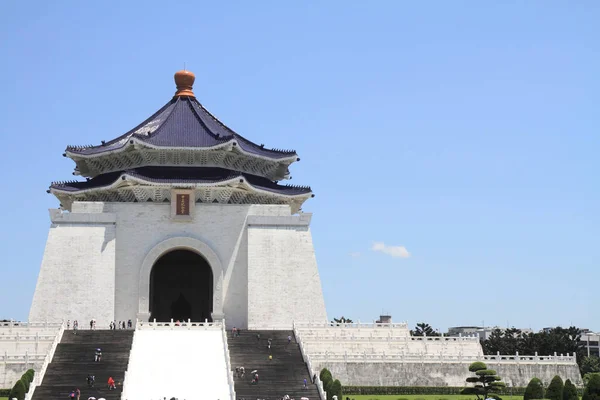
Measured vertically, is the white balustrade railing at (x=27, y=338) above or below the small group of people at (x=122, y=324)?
below

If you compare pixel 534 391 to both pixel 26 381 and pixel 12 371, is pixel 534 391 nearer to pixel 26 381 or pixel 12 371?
pixel 26 381

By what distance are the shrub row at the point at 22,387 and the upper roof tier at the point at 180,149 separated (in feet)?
47.8

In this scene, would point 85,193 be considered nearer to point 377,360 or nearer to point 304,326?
point 304,326

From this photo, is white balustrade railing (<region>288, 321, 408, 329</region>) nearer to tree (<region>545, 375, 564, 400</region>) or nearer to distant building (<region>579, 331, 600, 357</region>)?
tree (<region>545, 375, 564, 400</region>)

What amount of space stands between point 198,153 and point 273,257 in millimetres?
5926

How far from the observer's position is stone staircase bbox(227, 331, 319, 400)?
29.7m

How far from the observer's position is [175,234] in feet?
135

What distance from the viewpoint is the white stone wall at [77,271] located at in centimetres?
A: 3894

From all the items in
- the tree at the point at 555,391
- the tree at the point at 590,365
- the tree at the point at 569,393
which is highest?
the tree at the point at 590,365

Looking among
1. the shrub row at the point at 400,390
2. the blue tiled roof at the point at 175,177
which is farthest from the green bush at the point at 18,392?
the blue tiled roof at the point at 175,177

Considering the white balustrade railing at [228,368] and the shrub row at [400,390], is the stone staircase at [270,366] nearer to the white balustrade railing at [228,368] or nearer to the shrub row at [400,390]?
the white balustrade railing at [228,368]

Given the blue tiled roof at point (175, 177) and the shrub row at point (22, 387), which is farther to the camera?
the blue tiled roof at point (175, 177)

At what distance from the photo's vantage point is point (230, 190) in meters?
41.6

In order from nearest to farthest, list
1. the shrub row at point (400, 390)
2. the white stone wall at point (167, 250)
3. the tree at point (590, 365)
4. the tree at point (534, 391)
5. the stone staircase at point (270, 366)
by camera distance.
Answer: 1. the stone staircase at point (270, 366)
2. the tree at point (534, 391)
3. the shrub row at point (400, 390)
4. the white stone wall at point (167, 250)
5. the tree at point (590, 365)
